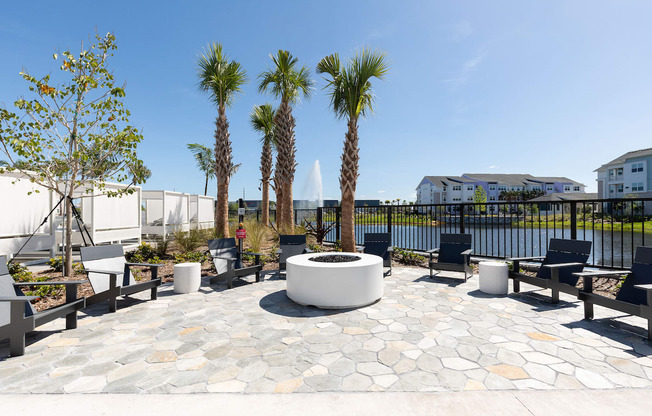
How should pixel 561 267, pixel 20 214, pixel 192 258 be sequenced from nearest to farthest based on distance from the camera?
pixel 561 267 < pixel 20 214 < pixel 192 258

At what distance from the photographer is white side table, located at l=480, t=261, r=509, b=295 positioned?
5117 millimetres

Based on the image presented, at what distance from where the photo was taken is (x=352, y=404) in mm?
2178

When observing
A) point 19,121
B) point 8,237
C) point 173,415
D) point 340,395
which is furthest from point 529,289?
point 8,237

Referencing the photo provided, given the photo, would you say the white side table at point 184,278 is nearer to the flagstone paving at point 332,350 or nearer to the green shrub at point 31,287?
the flagstone paving at point 332,350

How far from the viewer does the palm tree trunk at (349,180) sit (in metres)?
8.23

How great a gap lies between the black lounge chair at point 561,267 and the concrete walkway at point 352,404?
242 cm

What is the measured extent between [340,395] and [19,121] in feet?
24.6

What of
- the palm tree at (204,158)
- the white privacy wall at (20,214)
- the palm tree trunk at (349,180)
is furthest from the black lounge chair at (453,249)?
the palm tree at (204,158)

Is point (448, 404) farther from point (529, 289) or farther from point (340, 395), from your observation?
point (529, 289)

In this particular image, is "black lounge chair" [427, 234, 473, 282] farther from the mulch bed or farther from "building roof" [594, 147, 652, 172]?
"building roof" [594, 147, 652, 172]

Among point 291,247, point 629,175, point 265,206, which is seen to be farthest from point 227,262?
point 629,175

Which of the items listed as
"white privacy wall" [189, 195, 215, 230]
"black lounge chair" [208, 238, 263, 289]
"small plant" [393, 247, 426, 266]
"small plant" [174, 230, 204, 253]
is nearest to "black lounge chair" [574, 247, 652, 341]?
"small plant" [393, 247, 426, 266]

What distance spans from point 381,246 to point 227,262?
372cm

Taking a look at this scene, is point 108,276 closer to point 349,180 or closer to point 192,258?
point 192,258
